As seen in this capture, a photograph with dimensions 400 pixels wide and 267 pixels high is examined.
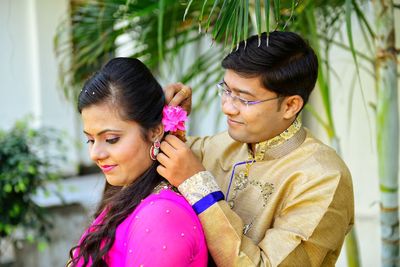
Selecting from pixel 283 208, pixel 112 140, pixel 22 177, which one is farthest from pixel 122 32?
pixel 283 208

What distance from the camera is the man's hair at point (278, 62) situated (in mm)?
1913

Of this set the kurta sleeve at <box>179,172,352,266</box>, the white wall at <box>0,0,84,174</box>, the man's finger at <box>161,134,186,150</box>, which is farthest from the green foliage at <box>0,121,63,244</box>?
the kurta sleeve at <box>179,172,352,266</box>

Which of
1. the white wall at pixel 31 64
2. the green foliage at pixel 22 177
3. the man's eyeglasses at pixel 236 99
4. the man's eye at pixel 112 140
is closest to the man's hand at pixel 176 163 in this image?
the man's eye at pixel 112 140

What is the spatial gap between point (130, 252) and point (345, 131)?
2.49m

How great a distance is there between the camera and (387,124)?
2.63 meters

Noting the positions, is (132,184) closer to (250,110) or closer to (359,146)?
(250,110)

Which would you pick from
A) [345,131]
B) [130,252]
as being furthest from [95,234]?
[345,131]

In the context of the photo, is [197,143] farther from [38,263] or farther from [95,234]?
[38,263]

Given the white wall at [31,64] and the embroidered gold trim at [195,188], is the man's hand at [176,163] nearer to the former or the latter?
the embroidered gold trim at [195,188]

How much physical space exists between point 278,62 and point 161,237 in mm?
626

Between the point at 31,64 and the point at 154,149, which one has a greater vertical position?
the point at 154,149

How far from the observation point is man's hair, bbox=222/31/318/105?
1.91 m

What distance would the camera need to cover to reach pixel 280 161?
203 centimetres

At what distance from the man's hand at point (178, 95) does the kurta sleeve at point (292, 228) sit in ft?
0.86
